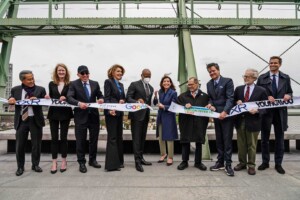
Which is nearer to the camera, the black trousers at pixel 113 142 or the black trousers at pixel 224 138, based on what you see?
the black trousers at pixel 224 138

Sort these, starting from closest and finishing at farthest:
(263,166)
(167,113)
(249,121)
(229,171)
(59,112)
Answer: (229,171), (249,121), (59,112), (263,166), (167,113)

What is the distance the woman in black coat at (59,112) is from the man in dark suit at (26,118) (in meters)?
0.22

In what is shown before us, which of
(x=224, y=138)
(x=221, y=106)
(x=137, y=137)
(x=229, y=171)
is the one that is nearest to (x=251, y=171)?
(x=229, y=171)

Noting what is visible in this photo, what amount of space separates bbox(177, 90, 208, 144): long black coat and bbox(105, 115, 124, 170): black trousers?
1.16m

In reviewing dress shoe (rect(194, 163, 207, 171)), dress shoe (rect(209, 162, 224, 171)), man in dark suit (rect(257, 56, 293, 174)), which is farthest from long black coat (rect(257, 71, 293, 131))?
dress shoe (rect(194, 163, 207, 171))

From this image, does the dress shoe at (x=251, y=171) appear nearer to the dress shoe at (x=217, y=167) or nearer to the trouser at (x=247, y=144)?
the trouser at (x=247, y=144)

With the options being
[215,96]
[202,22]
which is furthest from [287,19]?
[215,96]

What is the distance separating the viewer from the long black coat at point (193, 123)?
543 centimetres

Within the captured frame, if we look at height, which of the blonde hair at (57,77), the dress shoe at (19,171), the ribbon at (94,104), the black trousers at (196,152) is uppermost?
the blonde hair at (57,77)

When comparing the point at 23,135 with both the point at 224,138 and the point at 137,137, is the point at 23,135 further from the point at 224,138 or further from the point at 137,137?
the point at 224,138

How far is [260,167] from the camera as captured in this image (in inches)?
212

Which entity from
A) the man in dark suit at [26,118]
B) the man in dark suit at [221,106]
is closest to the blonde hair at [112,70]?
the man in dark suit at [26,118]

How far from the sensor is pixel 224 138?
5262 millimetres

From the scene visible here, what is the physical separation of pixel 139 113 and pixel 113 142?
0.69 m
